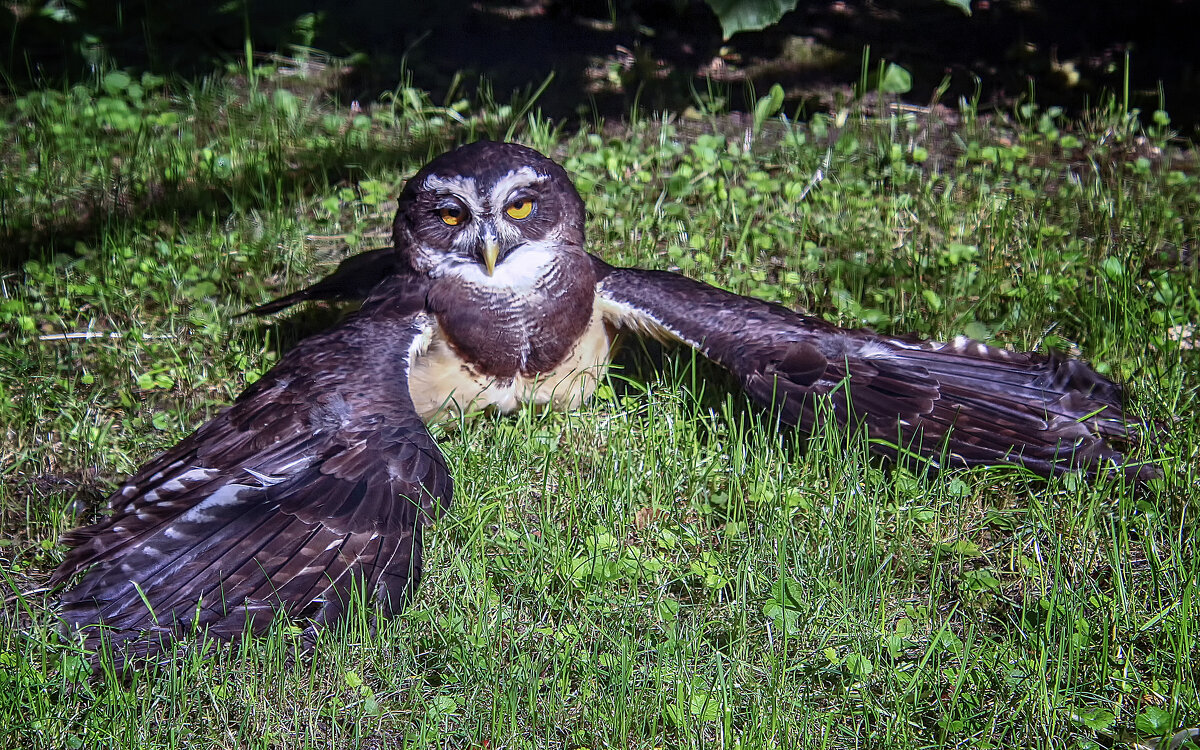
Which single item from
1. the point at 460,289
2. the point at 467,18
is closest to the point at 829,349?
the point at 460,289

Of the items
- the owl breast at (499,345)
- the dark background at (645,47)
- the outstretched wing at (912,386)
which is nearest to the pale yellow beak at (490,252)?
the owl breast at (499,345)

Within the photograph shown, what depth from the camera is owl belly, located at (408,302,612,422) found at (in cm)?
378

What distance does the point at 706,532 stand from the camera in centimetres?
349

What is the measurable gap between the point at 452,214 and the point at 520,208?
25 cm

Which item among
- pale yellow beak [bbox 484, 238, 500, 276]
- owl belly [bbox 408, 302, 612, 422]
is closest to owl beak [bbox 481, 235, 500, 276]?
pale yellow beak [bbox 484, 238, 500, 276]

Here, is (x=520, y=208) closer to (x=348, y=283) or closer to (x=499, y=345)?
(x=499, y=345)

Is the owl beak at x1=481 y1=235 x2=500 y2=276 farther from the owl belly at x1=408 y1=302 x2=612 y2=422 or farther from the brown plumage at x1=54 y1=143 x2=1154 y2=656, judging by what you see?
the owl belly at x1=408 y1=302 x2=612 y2=422

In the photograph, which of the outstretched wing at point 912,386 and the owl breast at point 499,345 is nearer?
the outstretched wing at point 912,386

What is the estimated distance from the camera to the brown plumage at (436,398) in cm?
282

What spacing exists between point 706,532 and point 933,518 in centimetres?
72

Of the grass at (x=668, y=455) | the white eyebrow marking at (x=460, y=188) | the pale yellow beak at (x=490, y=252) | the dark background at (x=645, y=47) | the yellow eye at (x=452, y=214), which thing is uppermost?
the dark background at (x=645, y=47)

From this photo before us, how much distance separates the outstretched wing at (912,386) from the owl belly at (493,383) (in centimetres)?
31

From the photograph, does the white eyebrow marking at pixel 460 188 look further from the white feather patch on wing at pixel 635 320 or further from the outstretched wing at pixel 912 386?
the outstretched wing at pixel 912 386

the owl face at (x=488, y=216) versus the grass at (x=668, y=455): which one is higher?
the owl face at (x=488, y=216)
